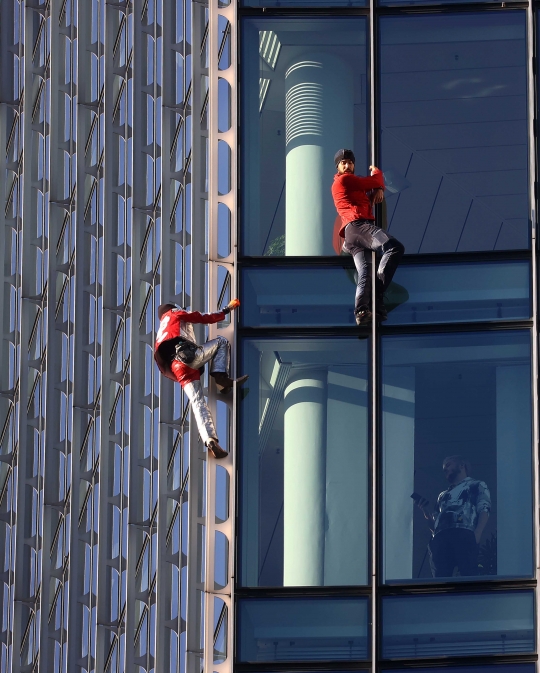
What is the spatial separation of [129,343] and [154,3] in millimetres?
6005

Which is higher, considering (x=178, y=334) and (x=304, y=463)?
(x=178, y=334)

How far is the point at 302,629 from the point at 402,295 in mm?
4611

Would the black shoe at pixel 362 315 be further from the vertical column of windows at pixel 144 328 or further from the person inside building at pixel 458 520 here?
the vertical column of windows at pixel 144 328

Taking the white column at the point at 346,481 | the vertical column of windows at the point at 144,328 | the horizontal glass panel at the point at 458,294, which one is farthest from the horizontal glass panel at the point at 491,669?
the vertical column of windows at the point at 144,328

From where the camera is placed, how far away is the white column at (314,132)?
85.3 feet

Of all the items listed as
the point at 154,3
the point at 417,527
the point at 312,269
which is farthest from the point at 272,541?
the point at 154,3

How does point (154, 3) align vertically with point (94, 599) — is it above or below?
above

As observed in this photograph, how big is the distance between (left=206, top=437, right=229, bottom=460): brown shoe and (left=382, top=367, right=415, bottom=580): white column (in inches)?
84.7

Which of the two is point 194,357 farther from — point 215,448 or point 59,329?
point 59,329

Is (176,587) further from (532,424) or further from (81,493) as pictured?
(532,424)

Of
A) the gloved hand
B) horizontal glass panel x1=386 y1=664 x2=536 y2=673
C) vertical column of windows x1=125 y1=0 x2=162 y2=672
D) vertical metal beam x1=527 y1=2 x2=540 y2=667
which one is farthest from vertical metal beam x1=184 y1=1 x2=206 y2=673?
vertical metal beam x1=527 y1=2 x2=540 y2=667

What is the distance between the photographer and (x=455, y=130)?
85.8ft

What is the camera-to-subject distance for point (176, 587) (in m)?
31.2

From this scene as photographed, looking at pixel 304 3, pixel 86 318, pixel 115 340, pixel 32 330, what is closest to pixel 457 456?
pixel 304 3
